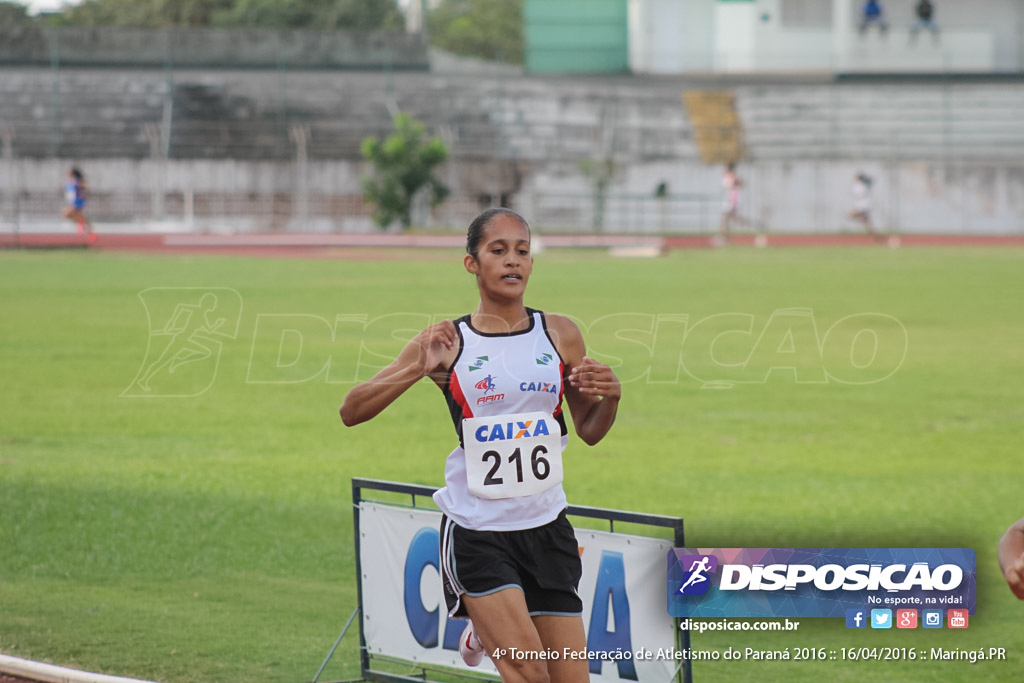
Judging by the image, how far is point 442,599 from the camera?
605 cm

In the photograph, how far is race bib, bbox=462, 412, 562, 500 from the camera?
4.62 meters

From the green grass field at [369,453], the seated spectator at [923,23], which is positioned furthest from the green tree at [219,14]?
the green grass field at [369,453]

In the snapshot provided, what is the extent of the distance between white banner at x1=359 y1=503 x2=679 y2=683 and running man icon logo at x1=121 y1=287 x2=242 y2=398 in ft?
28.9

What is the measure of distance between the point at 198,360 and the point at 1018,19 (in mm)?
47442

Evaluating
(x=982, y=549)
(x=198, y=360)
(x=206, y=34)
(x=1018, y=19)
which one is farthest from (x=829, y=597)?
(x=1018, y=19)

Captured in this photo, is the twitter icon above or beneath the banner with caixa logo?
beneath

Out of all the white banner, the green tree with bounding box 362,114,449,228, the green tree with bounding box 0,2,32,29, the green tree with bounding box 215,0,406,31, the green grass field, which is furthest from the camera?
the green tree with bounding box 215,0,406,31

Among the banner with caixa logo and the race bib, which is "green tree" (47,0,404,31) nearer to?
the banner with caixa logo

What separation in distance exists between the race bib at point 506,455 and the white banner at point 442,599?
0.95 meters

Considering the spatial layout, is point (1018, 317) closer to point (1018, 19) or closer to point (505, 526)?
point (505, 526)

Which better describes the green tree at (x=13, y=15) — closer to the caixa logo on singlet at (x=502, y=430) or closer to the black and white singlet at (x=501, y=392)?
the black and white singlet at (x=501, y=392)

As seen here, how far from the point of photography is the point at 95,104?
155ft

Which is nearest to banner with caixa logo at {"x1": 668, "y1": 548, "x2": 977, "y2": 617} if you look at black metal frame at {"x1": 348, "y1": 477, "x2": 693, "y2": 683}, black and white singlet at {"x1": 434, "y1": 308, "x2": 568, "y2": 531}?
black metal frame at {"x1": 348, "y1": 477, "x2": 693, "y2": 683}

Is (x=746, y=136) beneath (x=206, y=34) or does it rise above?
beneath
